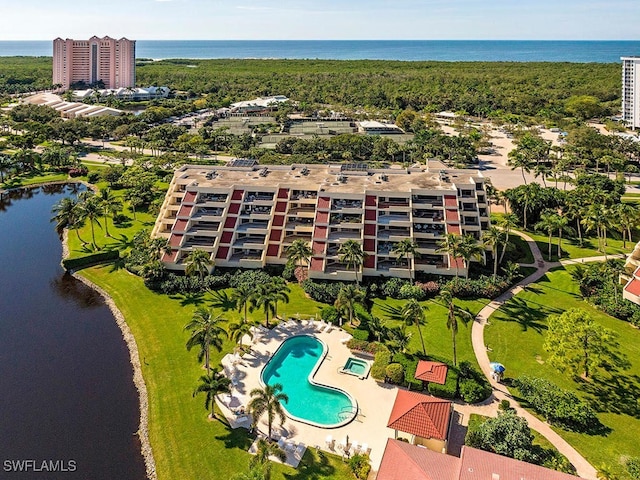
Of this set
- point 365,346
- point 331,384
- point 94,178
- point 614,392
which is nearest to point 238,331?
point 331,384

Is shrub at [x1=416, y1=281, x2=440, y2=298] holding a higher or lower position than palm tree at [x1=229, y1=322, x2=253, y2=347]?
higher

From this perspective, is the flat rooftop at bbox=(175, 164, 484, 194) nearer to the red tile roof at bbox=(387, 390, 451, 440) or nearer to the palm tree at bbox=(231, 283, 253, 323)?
the palm tree at bbox=(231, 283, 253, 323)

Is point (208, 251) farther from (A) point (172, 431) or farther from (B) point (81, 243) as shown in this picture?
(A) point (172, 431)

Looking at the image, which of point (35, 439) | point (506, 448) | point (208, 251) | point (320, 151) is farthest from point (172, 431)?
point (320, 151)

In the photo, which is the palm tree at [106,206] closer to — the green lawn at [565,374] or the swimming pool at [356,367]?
the swimming pool at [356,367]

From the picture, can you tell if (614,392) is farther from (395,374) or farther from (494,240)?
Result: (494,240)
